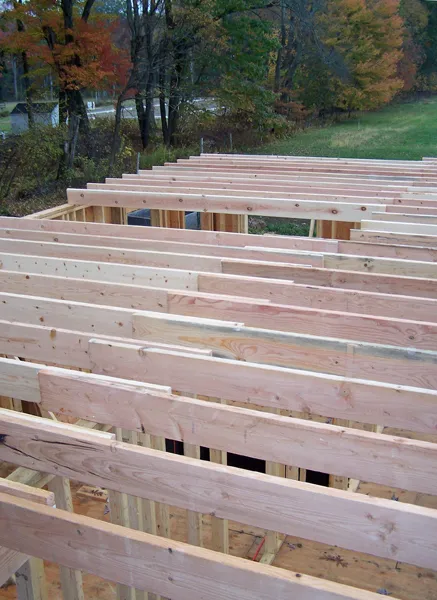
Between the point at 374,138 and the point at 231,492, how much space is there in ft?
101

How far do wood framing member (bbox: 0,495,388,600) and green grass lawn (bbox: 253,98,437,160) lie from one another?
24.2 metres

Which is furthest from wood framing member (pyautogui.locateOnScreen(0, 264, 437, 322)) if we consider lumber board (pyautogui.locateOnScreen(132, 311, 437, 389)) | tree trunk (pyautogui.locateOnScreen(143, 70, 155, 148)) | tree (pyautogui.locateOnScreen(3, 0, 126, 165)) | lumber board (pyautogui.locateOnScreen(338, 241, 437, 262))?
tree trunk (pyautogui.locateOnScreen(143, 70, 155, 148))

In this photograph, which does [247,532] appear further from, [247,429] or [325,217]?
[325,217]

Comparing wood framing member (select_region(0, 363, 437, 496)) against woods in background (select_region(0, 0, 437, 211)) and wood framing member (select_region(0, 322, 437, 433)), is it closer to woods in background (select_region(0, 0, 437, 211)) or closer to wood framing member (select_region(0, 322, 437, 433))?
wood framing member (select_region(0, 322, 437, 433))

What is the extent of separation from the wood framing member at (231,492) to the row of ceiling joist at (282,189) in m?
4.81

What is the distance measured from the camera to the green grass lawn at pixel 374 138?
26.7 m

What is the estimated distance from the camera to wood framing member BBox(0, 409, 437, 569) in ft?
8.86

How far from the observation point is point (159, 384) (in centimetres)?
413

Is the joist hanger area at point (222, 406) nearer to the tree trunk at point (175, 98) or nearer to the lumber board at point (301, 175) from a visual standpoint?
the lumber board at point (301, 175)

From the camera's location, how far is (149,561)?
9.27ft

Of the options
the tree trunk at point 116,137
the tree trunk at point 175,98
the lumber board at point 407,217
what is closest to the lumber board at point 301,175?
the lumber board at point 407,217

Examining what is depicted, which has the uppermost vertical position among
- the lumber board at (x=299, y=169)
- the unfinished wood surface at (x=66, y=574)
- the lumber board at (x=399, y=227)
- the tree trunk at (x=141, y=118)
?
the tree trunk at (x=141, y=118)

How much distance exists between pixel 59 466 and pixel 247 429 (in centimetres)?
101

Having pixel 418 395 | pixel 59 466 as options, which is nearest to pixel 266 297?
pixel 418 395
